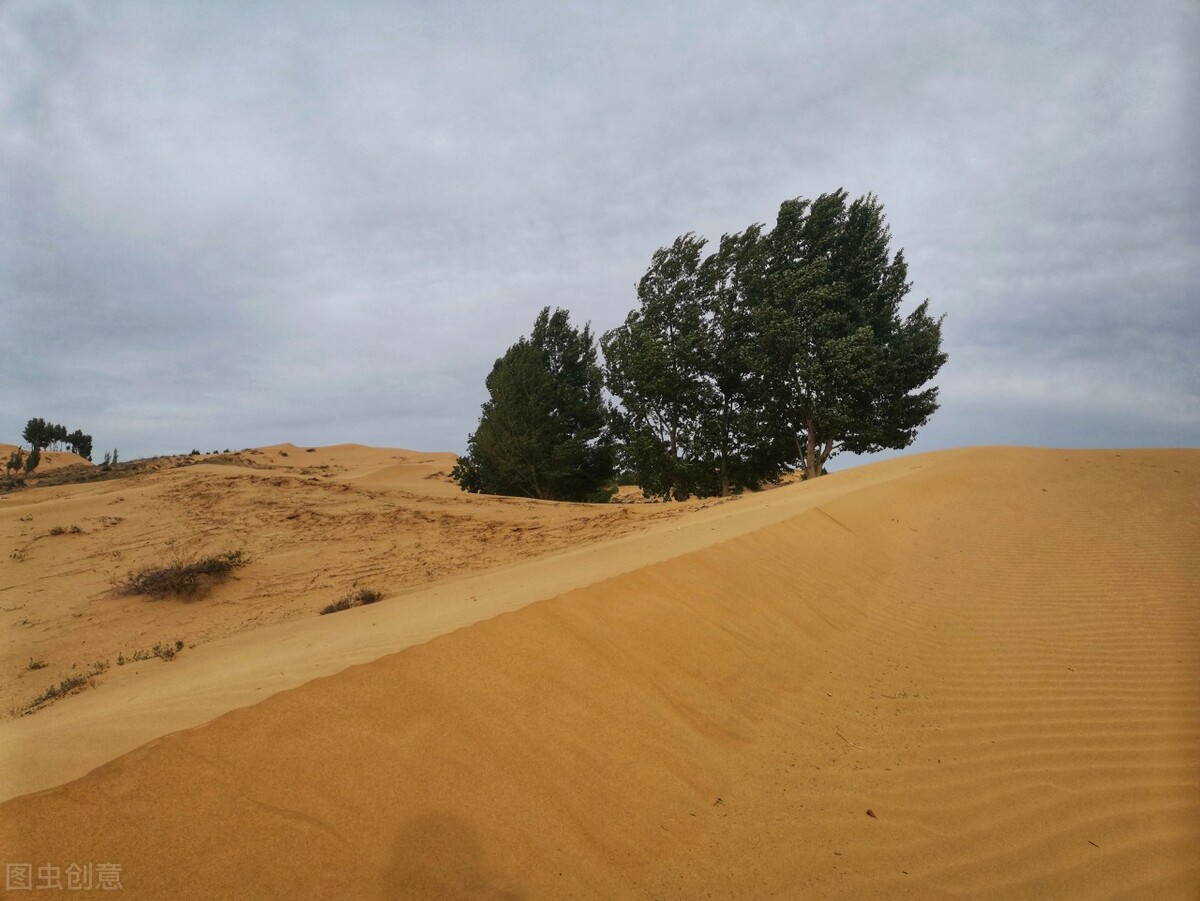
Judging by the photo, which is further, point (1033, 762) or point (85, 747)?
point (1033, 762)

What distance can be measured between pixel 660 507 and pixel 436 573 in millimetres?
5457

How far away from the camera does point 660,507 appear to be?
1210 centimetres

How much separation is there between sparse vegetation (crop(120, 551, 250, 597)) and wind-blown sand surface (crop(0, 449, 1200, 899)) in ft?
8.24

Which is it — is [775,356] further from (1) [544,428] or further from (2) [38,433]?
(2) [38,433]

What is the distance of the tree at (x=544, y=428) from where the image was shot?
20.7 meters

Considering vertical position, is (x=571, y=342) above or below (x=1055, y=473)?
above

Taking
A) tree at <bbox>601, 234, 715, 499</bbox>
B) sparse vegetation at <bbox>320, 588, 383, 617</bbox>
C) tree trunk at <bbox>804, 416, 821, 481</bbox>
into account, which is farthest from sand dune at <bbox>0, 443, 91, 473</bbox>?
tree trunk at <bbox>804, 416, 821, 481</bbox>

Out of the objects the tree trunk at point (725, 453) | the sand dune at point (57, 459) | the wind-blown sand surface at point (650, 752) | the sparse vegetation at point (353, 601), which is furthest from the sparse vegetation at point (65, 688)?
the sand dune at point (57, 459)

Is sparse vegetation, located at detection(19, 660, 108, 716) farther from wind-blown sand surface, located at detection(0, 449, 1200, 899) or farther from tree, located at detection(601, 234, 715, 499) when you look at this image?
tree, located at detection(601, 234, 715, 499)

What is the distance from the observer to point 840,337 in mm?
18844

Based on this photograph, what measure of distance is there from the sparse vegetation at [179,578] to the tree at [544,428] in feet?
42.3

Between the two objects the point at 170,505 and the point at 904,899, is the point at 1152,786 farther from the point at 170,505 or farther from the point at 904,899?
the point at 170,505

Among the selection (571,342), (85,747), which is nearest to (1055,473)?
(85,747)

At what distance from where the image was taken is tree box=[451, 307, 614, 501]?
67.9 ft
